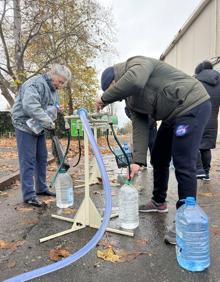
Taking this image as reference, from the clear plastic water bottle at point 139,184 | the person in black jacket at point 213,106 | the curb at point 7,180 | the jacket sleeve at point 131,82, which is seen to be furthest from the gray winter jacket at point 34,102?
the person in black jacket at point 213,106

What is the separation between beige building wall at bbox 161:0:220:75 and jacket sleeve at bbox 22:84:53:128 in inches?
588

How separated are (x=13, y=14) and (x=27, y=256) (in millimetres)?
16201

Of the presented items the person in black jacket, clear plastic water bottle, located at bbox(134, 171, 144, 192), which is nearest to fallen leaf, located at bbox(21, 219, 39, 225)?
clear plastic water bottle, located at bbox(134, 171, 144, 192)

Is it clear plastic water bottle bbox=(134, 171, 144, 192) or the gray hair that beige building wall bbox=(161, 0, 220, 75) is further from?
the gray hair

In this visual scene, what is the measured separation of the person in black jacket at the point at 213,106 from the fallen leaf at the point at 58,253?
3600 millimetres

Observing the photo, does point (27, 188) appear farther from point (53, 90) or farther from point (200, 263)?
point (200, 263)

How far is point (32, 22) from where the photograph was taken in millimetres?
17609

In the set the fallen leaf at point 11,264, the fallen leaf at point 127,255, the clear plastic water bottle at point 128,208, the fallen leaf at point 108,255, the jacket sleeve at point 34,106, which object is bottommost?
the fallen leaf at point 127,255

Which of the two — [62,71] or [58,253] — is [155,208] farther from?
[62,71]

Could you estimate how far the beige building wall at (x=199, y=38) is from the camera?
60.1 feet

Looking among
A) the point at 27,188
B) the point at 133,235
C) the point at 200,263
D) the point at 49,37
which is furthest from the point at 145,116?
the point at 49,37

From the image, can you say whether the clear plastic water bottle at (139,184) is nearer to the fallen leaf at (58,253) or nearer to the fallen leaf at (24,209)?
the fallen leaf at (24,209)

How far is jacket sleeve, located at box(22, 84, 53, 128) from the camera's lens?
4.61 meters

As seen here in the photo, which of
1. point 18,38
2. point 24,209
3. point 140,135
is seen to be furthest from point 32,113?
point 18,38
